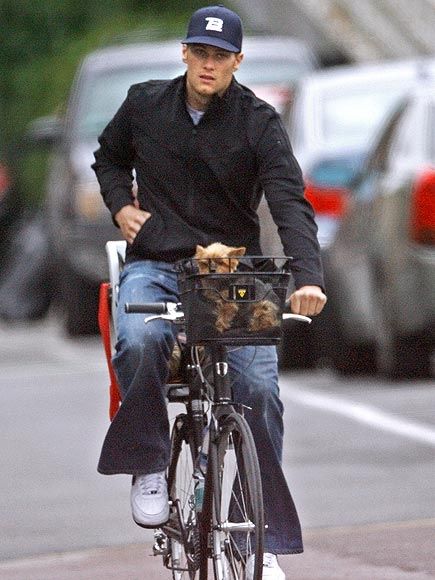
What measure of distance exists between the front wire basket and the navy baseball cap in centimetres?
72

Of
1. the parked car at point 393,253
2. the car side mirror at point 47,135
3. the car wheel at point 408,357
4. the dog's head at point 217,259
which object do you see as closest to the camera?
the dog's head at point 217,259

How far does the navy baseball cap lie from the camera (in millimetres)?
6863

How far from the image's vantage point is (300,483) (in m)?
10.2

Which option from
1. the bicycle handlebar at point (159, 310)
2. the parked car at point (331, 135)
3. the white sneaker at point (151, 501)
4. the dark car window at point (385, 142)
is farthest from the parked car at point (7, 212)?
the bicycle handlebar at point (159, 310)

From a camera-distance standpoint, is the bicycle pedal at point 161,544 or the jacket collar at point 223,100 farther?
the bicycle pedal at point 161,544

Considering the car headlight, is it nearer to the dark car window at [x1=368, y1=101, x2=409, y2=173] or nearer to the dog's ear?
the dark car window at [x1=368, y1=101, x2=409, y2=173]

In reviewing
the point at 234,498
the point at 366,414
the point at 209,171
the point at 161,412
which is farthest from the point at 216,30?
the point at 366,414

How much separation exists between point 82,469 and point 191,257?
405cm

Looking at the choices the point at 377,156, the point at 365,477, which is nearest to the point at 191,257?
the point at 365,477

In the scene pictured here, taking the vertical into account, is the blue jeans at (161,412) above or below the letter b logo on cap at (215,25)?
below

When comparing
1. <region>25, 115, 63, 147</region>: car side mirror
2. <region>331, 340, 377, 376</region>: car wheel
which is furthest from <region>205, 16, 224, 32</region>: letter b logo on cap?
<region>25, 115, 63, 147</region>: car side mirror

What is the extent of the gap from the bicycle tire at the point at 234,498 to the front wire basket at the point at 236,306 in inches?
9.7

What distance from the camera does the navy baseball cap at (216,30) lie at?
6.86 meters

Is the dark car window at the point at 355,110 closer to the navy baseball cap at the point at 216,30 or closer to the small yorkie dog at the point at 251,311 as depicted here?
the navy baseball cap at the point at 216,30
